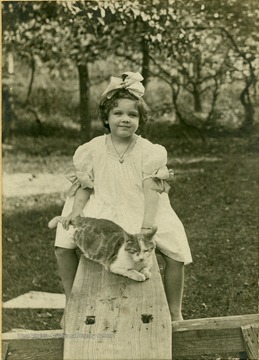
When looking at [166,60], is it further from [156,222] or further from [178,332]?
[178,332]

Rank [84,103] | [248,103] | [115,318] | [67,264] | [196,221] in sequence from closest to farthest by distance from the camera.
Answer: [115,318] < [67,264] < [248,103] < [84,103] < [196,221]

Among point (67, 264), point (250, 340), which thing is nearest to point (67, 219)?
point (67, 264)

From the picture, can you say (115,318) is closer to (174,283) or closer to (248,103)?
(174,283)

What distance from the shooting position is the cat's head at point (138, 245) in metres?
2.16

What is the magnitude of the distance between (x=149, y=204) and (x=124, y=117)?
0.38 m

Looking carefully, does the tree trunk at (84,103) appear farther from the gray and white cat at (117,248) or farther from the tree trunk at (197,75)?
the gray and white cat at (117,248)

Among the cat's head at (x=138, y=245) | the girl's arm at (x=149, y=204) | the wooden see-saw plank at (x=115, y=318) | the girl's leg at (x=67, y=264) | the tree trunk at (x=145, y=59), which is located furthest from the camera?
the tree trunk at (x=145, y=59)

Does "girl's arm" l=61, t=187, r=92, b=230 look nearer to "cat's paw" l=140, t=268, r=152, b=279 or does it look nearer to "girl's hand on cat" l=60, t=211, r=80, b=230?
"girl's hand on cat" l=60, t=211, r=80, b=230

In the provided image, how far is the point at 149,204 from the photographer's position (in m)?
2.33

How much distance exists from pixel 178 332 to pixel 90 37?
2195 millimetres

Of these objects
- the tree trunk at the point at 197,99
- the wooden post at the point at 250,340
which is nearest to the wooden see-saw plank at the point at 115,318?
the wooden post at the point at 250,340

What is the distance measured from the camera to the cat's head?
2.16m

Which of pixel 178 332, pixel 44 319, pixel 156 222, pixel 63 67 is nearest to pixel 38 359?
pixel 178 332

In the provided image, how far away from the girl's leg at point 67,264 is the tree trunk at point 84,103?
166cm
